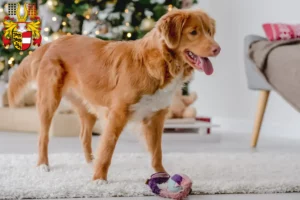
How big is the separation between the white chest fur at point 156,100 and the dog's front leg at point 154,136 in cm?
13

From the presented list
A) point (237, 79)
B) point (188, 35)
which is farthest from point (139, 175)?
point (237, 79)

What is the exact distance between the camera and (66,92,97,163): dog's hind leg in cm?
247

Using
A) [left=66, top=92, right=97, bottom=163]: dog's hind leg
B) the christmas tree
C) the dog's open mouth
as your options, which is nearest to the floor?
[left=66, top=92, right=97, bottom=163]: dog's hind leg

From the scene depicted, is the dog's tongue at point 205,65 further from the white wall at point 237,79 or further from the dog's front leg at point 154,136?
the white wall at point 237,79

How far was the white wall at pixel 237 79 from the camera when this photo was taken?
4.35 metres

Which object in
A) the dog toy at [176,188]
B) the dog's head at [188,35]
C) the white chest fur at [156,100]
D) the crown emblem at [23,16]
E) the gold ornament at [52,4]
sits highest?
the dog's head at [188,35]

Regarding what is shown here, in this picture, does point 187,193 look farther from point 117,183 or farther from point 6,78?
point 6,78

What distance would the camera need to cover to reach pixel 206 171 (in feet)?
7.34

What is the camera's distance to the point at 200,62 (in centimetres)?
190

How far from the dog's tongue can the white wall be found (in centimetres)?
252

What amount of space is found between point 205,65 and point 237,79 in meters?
3.05

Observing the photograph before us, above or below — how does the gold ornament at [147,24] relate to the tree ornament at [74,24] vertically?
above

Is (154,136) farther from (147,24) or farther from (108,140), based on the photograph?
(147,24)

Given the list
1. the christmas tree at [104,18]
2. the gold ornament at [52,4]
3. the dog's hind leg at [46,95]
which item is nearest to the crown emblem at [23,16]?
the christmas tree at [104,18]
